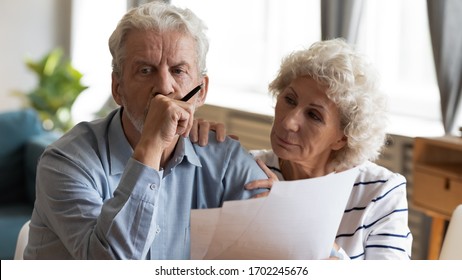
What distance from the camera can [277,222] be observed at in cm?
131

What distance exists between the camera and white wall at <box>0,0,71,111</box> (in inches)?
278

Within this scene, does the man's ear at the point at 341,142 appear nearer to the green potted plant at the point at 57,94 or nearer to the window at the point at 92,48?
the green potted plant at the point at 57,94

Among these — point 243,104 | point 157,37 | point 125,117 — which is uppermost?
point 157,37

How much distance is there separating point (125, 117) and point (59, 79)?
488 centimetres

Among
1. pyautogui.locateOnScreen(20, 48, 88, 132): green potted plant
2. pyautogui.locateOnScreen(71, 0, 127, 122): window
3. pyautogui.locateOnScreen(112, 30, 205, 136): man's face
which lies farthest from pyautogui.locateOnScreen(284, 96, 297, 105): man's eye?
pyautogui.locateOnScreen(71, 0, 127, 122): window

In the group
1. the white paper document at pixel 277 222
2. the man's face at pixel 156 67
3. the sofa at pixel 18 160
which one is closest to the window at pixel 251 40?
the sofa at pixel 18 160

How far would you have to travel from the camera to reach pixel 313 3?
17.4ft

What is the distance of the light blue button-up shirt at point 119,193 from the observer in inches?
51.5

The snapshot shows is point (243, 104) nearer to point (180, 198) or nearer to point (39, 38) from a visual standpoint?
point (39, 38)

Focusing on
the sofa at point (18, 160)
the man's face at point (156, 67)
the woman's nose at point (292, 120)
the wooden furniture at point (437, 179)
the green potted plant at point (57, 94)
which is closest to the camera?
the man's face at point (156, 67)

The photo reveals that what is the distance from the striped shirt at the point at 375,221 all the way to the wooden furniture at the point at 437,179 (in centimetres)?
135

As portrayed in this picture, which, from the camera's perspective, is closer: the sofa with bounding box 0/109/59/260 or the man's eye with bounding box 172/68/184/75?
the man's eye with bounding box 172/68/184/75

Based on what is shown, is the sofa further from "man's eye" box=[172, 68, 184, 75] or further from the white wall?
"man's eye" box=[172, 68, 184, 75]

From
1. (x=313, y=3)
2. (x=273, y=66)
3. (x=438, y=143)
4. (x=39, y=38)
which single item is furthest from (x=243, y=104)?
(x=39, y=38)
